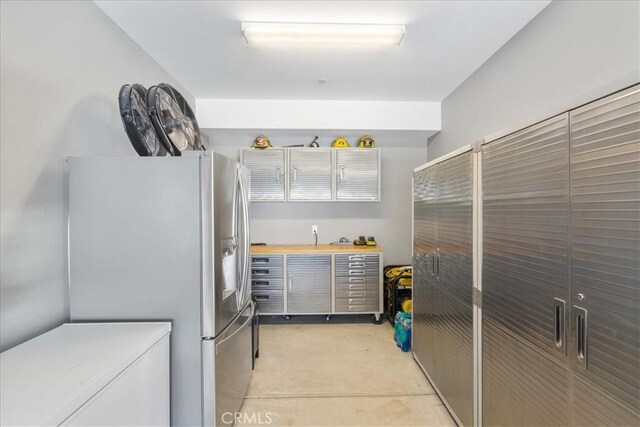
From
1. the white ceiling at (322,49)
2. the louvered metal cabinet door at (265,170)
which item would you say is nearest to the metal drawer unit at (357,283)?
the louvered metal cabinet door at (265,170)

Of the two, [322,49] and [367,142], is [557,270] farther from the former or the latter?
[367,142]

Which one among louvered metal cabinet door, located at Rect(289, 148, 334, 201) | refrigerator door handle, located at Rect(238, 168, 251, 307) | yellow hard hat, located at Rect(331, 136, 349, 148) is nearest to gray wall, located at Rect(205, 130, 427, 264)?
yellow hard hat, located at Rect(331, 136, 349, 148)

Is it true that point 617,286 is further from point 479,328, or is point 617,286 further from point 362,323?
point 362,323

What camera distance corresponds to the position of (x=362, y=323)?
3713 mm

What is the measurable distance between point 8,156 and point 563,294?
2435mm

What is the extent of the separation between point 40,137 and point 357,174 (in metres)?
3.09

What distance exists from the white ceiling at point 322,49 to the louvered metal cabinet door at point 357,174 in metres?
0.73

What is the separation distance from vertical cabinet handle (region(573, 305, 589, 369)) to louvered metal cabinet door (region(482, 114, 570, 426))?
0.06 metres

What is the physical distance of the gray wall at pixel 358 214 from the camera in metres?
4.16

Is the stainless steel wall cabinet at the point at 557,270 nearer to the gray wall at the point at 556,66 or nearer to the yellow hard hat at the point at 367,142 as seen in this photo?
the gray wall at the point at 556,66

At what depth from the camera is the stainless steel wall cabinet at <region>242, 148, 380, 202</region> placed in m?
3.78

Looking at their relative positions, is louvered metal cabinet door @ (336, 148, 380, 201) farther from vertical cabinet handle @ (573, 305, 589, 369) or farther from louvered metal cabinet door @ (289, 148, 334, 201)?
vertical cabinet handle @ (573, 305, 589, 369)

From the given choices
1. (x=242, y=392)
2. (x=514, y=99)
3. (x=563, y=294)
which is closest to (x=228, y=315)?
(x=242, y=392)

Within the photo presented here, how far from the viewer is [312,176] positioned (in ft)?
12.5
